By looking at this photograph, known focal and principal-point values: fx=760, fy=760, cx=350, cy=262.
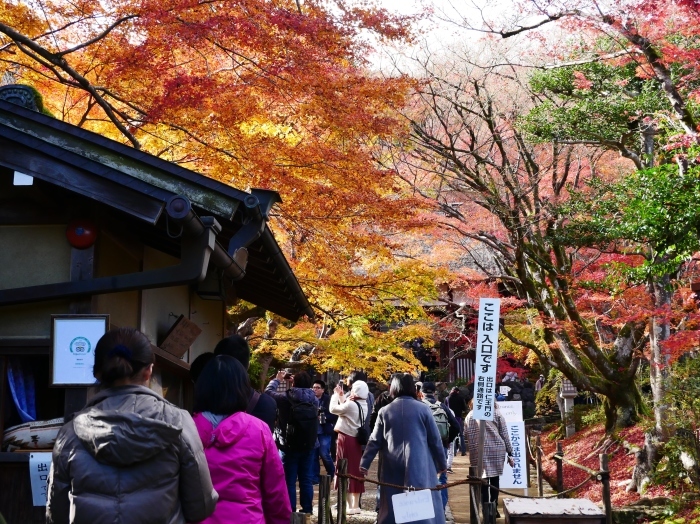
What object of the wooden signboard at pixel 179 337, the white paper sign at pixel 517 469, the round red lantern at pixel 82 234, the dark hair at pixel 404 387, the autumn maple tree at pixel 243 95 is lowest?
the white paper sign at pixel 517 469

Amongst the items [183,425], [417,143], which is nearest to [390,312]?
[417,143]

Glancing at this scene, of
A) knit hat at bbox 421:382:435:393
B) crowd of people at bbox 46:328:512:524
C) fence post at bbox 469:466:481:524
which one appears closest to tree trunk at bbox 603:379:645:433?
knit hat at bbox 421:382:435:393

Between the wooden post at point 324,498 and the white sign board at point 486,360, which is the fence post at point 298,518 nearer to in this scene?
the wooden post at point 324,498

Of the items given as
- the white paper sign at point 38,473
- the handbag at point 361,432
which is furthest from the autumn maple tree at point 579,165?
the white paper sign at point 38,473

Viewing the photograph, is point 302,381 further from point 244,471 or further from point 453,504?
point 244,471

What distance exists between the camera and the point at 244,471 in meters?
3.99

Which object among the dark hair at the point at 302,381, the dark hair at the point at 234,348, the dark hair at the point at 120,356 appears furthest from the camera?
the dark hair at the point at 302,381

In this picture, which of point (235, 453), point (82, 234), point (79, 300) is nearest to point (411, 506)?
point (235, 453)

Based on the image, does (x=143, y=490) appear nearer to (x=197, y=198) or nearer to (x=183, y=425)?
(x=183, y=425)

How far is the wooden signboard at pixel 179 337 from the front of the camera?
6.68 meters

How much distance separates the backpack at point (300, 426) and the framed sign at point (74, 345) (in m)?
4.49

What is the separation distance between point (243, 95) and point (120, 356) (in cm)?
692

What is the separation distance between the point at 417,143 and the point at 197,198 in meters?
11.2

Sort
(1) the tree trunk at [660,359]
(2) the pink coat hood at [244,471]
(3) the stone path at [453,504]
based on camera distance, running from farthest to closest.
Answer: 1. (1) the tree trunk at [660,359]
2. (3) the stone path at [453,504]
3. (2) the pink coat hood at [244,471]
